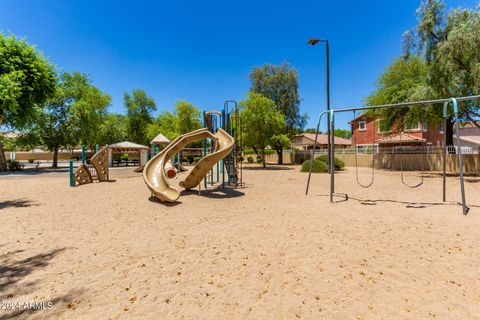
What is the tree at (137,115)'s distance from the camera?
4906 centimetres

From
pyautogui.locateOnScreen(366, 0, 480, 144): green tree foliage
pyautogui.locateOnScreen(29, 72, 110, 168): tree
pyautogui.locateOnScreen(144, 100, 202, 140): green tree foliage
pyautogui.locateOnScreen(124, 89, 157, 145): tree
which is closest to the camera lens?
pyautogui.locateOnScreen(366, 0, 480, 144): green tree foliage

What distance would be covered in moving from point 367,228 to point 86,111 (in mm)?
28505

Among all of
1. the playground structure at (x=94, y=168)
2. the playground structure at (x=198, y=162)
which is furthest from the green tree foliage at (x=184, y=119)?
the playground structure at (x=198, y=162)

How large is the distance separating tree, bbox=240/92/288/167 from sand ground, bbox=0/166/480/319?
18.4m

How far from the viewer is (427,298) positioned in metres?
2.78

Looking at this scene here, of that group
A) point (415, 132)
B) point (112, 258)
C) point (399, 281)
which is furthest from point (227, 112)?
point (415, 132)

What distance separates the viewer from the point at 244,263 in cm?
376

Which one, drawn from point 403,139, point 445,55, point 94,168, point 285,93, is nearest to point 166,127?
point 285,93

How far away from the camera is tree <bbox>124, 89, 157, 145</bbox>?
161 ft

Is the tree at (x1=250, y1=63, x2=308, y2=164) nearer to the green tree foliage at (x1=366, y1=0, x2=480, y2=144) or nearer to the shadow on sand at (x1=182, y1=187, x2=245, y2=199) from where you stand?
the green tree foliage at (x1=366, y1=0, x2=480, y2=144)

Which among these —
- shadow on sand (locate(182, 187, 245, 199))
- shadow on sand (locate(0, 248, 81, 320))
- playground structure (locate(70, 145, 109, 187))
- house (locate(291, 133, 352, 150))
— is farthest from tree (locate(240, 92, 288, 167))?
shadow on sand (locate(0, 248, 81, 320))

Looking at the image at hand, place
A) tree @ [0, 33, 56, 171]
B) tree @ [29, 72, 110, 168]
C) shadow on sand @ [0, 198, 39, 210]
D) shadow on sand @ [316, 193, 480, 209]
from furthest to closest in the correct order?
tree @ [29, 72, 110, 168], shadow on sand @ [0, 198, 39, 210], tree @ [0, 33, 56, 171], shadow on sand @ [316, 193, 480, 209]

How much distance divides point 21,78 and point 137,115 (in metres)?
43.3

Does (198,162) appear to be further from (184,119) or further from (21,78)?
(184,119)
